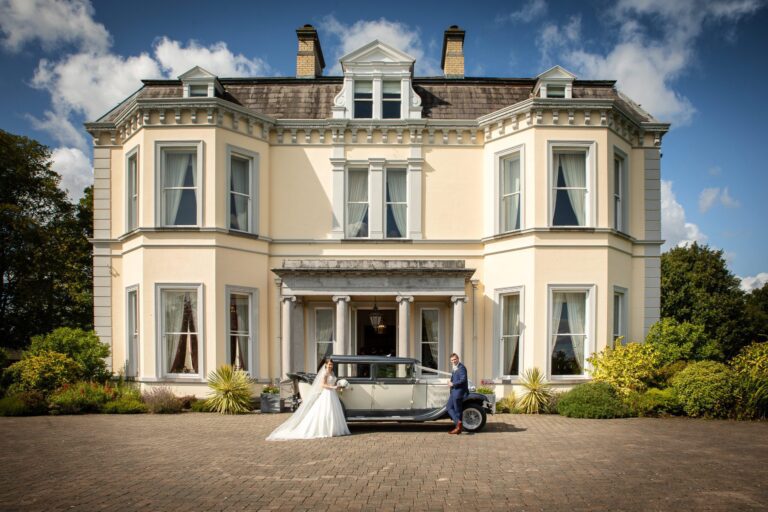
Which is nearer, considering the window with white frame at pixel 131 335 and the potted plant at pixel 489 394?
the potted plant at pixel 489 394

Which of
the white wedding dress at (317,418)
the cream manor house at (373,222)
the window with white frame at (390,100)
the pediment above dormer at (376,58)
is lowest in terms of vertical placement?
the white wedding dress at (317,418)

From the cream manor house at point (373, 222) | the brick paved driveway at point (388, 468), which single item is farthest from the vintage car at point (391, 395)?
the cream manor house at point (373, 222)

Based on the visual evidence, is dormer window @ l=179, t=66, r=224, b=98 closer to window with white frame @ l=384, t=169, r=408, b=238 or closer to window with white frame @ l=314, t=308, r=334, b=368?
window with white frame @ l=384, t=169, r=408, b=238

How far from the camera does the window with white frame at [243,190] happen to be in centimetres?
1862

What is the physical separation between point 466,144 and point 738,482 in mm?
12879

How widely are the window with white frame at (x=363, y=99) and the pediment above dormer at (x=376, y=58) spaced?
0.57 m

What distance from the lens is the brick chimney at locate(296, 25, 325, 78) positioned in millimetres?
22266

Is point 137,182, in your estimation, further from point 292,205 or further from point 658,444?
point 658,444

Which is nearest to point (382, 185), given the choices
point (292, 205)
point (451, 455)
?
point (292, 205)

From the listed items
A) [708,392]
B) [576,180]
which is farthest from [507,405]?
[576,180]

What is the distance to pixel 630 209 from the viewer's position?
19.4 m

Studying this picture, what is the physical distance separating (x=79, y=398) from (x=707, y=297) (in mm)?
30882

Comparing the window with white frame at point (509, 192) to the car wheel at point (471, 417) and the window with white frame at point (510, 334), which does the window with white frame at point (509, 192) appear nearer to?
the window with white frame at point (510, 334)

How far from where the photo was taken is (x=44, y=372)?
16781 mm
